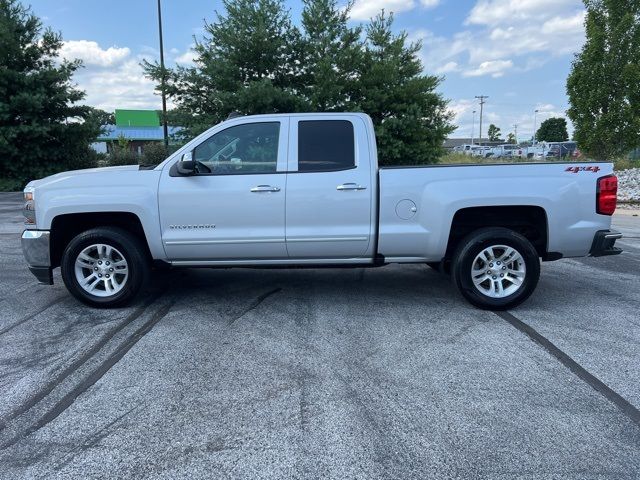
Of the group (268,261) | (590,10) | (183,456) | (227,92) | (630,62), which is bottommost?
(183,456)

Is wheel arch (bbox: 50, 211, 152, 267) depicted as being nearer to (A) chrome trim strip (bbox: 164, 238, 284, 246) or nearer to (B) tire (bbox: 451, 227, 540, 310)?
(A) chrome trim strip (bbox: 164, 238, 284, 246)

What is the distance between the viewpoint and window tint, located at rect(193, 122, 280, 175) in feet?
17.0

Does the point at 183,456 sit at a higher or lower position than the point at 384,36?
lower

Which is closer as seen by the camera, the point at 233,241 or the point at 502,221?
the point at 233,241

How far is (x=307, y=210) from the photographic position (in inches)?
200

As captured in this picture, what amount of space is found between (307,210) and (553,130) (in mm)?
94736

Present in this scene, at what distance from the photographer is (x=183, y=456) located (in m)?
2.80

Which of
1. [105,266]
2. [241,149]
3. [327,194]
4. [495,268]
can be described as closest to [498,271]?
[495,268]

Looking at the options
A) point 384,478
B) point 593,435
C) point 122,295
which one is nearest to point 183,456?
point 384,478

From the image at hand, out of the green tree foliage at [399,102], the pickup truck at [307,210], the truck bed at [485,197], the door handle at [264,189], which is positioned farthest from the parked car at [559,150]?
the door handle at [264,189]

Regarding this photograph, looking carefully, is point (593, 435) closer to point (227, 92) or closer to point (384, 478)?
point (384, 478)

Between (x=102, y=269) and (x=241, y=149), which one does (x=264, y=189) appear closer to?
(x=241, y=149)

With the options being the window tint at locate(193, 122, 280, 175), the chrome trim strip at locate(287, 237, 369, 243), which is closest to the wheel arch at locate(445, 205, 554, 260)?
the chrome trim strip at locate(287, 237, 369, 243)

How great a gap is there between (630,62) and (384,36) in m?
9.29
